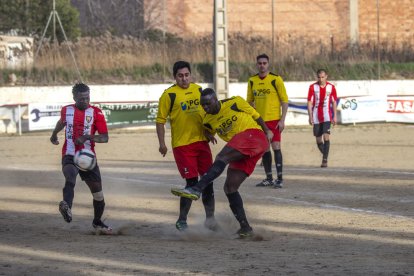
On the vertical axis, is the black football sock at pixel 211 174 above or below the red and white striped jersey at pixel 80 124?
below

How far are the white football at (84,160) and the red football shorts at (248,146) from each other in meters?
1.53

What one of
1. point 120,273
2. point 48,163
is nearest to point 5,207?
point 120,273

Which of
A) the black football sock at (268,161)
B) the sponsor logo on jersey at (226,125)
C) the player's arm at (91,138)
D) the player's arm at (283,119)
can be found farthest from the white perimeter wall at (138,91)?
the sponsor logo on jersey at (226,125)

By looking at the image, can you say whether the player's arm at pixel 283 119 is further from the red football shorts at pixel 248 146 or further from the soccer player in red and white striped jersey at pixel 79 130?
the soccer player in red and white striped jersey at pixel 79 130

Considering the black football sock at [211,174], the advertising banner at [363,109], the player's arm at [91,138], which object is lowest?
the advertising banner at [363,109]

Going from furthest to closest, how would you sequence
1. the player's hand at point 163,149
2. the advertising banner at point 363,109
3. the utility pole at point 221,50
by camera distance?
the advertising banner at point 363,109 < the utility pole at point 221,50 < the player's hand at point 163,149

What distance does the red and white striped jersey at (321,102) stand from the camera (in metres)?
19.7

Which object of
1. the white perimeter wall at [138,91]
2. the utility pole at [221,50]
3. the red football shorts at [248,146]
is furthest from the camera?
the white perimeter wall at [138,91]

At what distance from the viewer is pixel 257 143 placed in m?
10.9

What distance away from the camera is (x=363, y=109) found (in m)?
35.8

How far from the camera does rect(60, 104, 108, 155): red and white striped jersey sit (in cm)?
1127

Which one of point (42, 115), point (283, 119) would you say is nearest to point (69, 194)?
point (283, 119)

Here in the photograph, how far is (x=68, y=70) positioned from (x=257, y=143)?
1123 inches

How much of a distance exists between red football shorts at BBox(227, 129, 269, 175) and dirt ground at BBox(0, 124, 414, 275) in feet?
2.59
